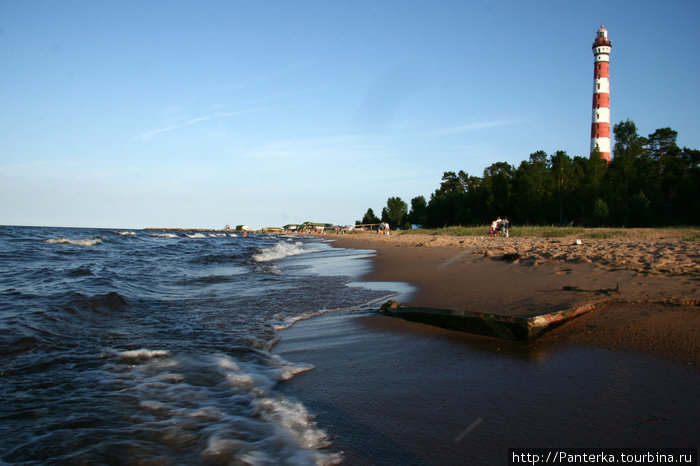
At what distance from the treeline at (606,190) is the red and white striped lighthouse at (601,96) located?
8.84 ft

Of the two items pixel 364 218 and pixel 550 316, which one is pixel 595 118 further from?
pixel 364 218

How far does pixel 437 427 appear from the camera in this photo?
2.55m

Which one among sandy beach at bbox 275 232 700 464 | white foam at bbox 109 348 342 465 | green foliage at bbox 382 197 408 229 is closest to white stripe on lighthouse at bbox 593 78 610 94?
green foliage at bbox 382 197 408 229

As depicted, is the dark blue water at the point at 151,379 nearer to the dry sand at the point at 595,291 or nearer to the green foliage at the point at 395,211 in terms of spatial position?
the dry sand at the point at 595,291

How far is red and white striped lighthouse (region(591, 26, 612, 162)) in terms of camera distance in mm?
48094

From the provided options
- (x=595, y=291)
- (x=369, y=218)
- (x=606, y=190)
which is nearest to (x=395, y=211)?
(x=369, y=218)

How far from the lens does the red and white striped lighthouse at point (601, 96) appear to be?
48094mm

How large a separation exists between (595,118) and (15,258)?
56.7 m

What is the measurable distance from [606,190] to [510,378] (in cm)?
4028

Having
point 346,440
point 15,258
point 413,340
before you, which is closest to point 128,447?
point 346,440

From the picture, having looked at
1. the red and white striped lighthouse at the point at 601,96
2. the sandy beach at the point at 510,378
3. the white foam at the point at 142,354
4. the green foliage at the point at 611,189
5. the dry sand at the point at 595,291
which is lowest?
the white foam at the point at 142,354

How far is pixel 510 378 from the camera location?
3262 mm

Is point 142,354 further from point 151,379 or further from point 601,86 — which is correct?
point 601,86

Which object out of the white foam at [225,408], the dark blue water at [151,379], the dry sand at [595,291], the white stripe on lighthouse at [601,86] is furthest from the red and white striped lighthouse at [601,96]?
the white foam at [225,408]
